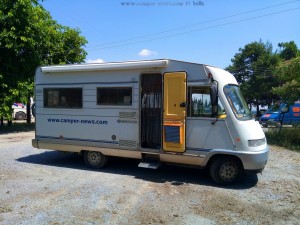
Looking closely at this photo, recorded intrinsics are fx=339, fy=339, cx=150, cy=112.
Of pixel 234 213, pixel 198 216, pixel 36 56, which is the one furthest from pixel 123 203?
pixel 36 56

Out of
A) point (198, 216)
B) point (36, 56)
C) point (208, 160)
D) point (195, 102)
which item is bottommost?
point (198, 216)

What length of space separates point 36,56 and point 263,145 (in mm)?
14011

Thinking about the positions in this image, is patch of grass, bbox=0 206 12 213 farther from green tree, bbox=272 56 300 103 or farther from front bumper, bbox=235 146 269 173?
green tree, bbox=272 56 300 103

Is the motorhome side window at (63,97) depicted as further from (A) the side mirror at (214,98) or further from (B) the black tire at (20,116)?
(B) the black tire at (20,116)

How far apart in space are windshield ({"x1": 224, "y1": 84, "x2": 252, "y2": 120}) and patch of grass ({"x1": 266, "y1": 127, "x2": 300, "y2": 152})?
237 inches

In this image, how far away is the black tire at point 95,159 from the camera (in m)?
9.03

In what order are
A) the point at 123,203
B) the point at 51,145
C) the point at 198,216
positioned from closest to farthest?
the point at 198,216 < the point at 123,203 < the point at 51,145

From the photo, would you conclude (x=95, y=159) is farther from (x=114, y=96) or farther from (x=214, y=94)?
(x=214, y=94)

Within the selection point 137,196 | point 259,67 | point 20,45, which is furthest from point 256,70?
point 137,196

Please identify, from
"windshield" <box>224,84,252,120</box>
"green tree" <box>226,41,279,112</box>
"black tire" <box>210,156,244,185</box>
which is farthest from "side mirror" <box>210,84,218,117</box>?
"green tree" <box>226,41,279,112</box>

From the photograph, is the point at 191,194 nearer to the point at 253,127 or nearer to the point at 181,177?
the point at 181,177

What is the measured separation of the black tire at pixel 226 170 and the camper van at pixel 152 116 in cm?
2

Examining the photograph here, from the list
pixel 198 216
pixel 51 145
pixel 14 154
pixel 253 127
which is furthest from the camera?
pixel 14 154

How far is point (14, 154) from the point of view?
11.2 metres
